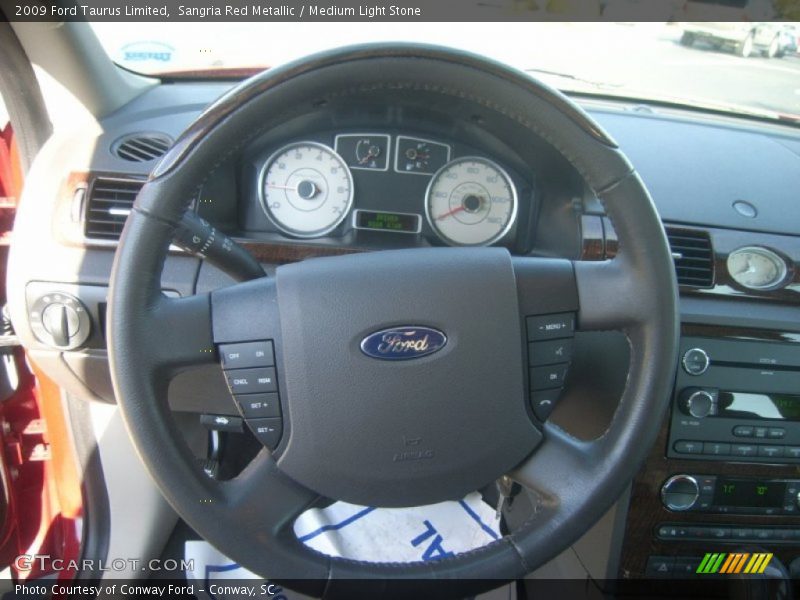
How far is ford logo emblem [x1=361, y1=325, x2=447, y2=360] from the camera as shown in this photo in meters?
1.15

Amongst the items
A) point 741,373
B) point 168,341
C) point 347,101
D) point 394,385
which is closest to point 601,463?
point 394,385

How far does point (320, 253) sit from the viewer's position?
165 centimetres

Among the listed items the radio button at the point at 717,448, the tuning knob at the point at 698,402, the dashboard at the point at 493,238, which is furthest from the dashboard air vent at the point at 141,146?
the radio button at the point at 717,448

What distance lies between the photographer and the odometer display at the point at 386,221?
5.75 ft

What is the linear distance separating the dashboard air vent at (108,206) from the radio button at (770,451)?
61.1 inches

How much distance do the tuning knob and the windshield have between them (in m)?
0.83

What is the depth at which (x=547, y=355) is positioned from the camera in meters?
1.21

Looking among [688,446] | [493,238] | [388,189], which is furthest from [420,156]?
[688,446]

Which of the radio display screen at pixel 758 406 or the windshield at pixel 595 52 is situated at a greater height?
the windshield at pixel 595 52

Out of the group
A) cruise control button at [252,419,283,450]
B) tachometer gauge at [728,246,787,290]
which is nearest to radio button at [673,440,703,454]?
tachometer gauge at [728,246,787,290]

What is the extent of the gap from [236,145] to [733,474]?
Result: 4.45 ft

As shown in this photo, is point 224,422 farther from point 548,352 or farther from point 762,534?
point 762,534

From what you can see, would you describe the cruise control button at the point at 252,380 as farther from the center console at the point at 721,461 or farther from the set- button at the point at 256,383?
the center console at the point at 721,461

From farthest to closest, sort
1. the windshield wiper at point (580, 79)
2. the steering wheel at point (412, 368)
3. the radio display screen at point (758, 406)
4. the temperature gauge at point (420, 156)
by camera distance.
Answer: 1. the windshield wiper at point (580, 79)
2. the temperature gauge at point (420, 156)
3. the radio display screen at point (758, 406)
4. the steering wheel at point (412, 368)
